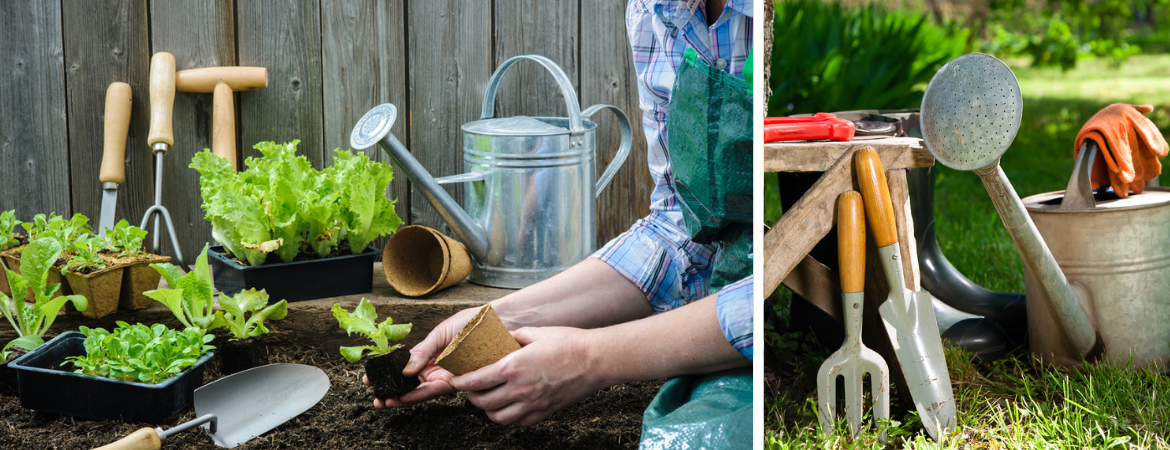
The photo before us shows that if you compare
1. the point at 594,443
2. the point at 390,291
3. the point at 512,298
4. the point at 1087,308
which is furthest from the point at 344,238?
A: the point at 1087,308

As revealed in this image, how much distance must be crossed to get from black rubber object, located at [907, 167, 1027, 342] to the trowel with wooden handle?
4.06ft

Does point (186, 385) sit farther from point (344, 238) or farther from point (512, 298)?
point (512, 298)

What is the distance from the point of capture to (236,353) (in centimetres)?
84

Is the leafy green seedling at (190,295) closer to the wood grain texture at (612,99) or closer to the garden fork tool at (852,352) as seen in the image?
the wood grain texture at (612,99)

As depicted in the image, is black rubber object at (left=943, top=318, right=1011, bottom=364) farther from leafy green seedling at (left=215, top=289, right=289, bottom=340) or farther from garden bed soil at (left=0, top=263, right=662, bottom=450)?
leafy green seedling at (left=215, top=289, right=289, bottom=340)

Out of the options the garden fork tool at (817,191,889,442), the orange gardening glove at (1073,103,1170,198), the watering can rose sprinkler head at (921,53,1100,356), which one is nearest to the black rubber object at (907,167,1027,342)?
the orange gardening glove at (1073,103,1170,198)

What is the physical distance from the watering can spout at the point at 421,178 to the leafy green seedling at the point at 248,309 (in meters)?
0.17

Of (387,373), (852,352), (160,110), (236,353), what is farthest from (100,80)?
(852,352)

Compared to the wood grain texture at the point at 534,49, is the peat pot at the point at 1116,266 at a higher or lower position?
lower

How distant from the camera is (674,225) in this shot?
1061mm

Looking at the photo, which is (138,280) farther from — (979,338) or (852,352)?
(979,338)

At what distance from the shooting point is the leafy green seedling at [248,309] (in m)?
0.82

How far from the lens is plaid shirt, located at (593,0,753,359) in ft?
2.97

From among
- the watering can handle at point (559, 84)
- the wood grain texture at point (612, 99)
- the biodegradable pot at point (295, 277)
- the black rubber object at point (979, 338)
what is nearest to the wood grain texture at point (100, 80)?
the biodegradable pot at point (295, 277)
